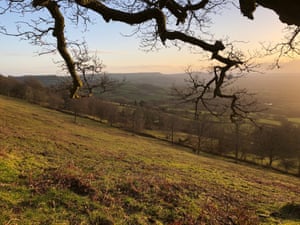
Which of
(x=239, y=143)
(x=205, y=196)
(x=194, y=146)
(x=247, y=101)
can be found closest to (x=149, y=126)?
(x=194, y=146)

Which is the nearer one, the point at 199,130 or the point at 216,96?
the point at 216,96

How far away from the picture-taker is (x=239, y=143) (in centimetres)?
5419

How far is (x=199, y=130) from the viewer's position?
54312 millimetres

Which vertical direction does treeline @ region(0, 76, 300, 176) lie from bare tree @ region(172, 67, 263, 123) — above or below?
below

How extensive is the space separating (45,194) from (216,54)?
6310mm

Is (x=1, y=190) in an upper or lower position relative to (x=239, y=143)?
upper

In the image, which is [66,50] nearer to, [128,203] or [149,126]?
[128,203]

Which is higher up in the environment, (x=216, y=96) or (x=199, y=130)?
(x=216, y=96)

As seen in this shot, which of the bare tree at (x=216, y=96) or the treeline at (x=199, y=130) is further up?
the bare tree at (x=216, y=96)

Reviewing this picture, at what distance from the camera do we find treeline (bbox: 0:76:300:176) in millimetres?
49188

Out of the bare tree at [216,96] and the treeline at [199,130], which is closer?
the bare tree at [216,96]

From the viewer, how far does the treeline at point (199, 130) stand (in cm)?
4919

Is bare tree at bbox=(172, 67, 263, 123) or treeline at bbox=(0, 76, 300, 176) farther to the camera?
treeline at bbox=(0, 76, 300, 176)

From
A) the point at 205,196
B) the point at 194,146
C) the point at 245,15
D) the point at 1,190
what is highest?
the point at 245,15
